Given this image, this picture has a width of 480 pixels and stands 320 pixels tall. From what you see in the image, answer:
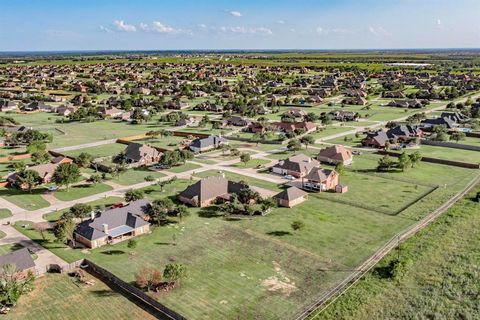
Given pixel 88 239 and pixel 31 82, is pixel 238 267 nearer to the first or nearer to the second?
pixel 88 239

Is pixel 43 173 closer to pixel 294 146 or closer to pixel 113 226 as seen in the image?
pixel 113 226

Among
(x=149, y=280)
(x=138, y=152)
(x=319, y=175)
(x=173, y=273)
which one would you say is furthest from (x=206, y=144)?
(x=173, y=273)

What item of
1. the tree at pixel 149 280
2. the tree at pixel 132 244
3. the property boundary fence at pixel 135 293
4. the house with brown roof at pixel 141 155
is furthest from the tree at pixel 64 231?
the house with brown roof at pixel 141 155

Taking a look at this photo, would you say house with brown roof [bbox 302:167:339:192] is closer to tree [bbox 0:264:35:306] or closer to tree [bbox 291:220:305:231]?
tree [bbox 291:220:305:231]

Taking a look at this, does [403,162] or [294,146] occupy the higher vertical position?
[403,162]

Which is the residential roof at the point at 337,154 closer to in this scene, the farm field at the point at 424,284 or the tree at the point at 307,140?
the tree at the point at 307,140

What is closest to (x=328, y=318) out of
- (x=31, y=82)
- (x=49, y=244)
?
(x=49, y=244)

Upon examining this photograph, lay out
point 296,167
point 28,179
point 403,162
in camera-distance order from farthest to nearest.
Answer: point 403,162 < point 296,167 < point 28,179

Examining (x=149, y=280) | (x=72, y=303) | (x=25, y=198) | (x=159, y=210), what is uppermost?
(x=159, y=210)
